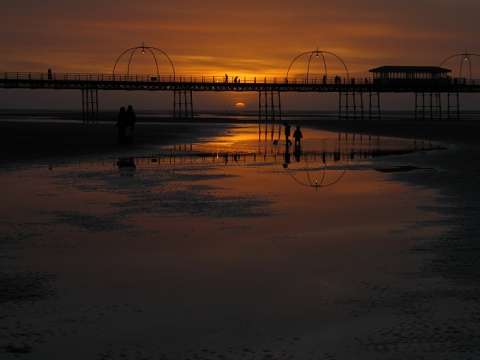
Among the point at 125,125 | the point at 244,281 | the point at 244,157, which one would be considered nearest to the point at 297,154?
the point at 244,157

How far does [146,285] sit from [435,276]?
3.17m

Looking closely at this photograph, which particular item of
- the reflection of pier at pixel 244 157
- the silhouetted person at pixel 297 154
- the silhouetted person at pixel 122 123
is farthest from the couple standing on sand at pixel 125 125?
the silhouetted person at pixel 297 154

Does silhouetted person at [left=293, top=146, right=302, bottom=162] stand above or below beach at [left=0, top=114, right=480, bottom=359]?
above

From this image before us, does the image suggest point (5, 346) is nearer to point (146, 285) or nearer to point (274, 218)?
point (146, 285)

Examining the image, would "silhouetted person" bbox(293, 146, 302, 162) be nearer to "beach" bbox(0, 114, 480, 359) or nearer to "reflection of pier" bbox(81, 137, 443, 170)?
"reflection of pier" bbox(81, 137, 443, 170)

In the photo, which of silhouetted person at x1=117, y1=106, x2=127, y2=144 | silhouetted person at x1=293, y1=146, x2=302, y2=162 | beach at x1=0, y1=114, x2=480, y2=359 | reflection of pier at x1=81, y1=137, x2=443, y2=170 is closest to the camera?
beach at x1=0, y1=114, x2=480, y2=359

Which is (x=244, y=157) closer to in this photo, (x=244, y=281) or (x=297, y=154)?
(x=297, y=154)

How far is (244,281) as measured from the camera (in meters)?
7.59

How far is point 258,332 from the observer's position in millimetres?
5961

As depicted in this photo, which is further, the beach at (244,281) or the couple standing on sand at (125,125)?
the couple standing on sand at (125,125)

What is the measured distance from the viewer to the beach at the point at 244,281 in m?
5.71

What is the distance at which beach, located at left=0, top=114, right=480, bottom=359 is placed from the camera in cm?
571

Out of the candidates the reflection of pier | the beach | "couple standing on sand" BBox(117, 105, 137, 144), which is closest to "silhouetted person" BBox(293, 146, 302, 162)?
the reflection of pier

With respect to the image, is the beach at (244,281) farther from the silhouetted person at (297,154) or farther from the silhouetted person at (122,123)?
the silhouetted person at (122,123)
